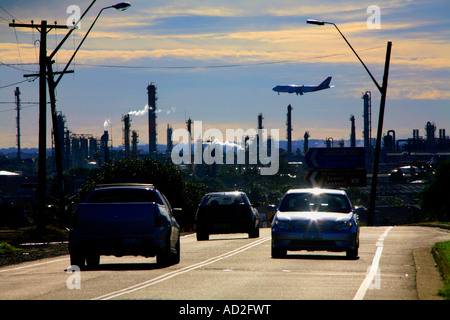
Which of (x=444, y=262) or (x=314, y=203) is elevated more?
(x=314, y=203)

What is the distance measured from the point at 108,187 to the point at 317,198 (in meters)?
5.59

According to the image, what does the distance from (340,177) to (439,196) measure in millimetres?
63148

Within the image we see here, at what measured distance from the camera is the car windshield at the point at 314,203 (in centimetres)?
1997

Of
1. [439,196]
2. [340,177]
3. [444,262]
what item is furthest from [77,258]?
[439,196]

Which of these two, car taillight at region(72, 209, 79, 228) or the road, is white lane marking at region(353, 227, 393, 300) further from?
car taillight at region(72, 209, 79, 228)

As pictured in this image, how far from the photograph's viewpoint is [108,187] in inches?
701

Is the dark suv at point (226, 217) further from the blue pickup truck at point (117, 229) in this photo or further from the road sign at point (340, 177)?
the road sign at point (340, 177)

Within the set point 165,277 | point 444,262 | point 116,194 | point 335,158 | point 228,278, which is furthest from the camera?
point 335,158

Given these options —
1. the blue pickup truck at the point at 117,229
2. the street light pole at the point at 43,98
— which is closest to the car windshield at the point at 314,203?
the blue pickup truck at the point at 117,229

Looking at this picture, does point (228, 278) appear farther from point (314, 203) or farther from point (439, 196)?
point (439, 196)

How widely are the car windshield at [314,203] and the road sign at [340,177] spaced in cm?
1984

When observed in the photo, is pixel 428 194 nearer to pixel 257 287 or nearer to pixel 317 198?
pixel 317 198

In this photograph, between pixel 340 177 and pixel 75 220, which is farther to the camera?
pixel 340 177

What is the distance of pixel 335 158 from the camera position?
139ft
